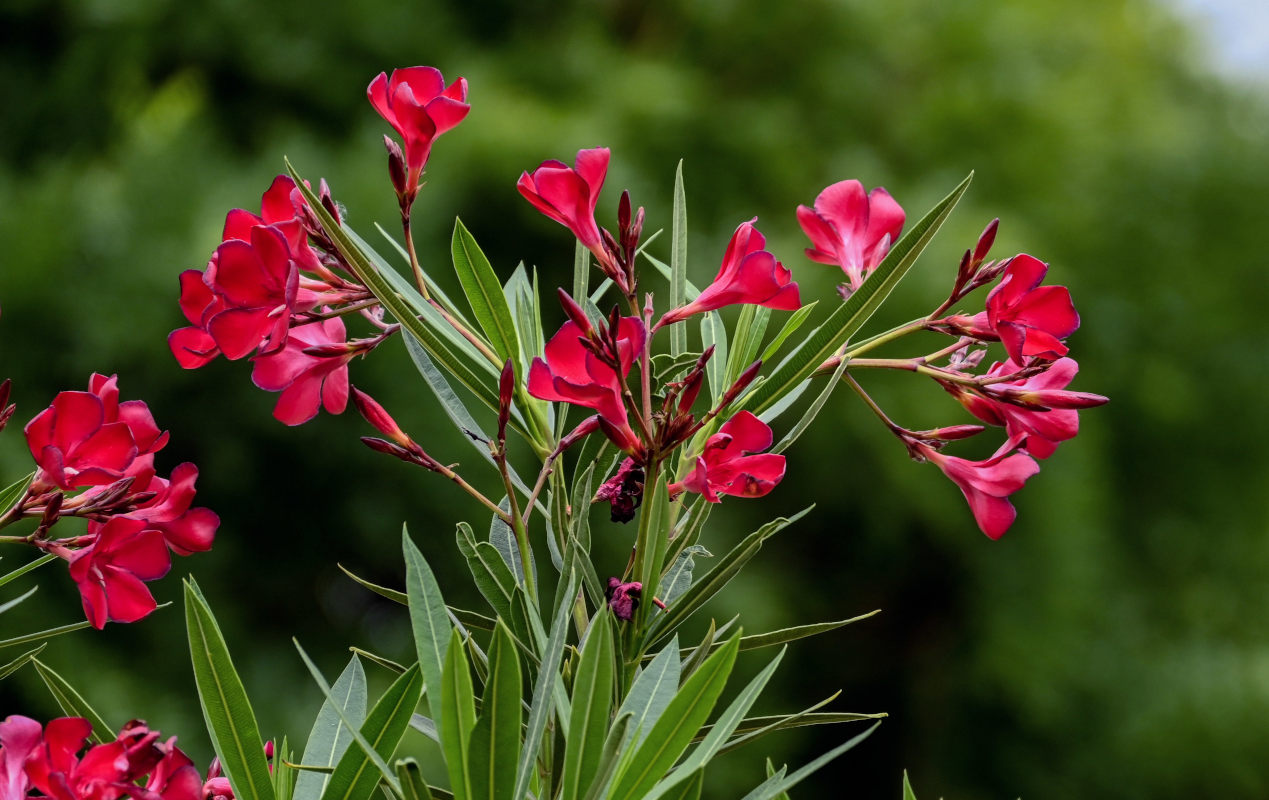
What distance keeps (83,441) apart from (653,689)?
23cm

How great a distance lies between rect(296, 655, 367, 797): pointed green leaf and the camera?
48 centimetres

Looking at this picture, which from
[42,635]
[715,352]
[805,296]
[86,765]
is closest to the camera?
[86,765]

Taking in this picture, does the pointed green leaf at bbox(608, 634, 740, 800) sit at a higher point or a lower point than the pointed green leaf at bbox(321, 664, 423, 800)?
higher

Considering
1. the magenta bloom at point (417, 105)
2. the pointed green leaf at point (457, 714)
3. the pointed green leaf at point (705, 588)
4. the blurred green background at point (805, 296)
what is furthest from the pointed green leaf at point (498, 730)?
the blurred green background at point (805, 296)

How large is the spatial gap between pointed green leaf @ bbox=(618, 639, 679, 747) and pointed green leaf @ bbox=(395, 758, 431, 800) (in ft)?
0.32

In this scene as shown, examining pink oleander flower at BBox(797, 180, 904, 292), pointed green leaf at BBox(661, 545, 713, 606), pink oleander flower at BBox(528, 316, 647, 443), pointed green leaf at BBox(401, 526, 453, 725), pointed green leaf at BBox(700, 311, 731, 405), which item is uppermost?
pink oleander flower at BBox(797, 180, 904, 292)

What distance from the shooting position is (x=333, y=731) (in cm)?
49

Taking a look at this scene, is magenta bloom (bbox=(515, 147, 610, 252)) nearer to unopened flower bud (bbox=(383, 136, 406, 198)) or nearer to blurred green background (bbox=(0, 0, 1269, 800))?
unopened flower bud (bbox=(383, 136, 406, 198))

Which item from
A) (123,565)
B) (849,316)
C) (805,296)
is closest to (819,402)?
(849,316)

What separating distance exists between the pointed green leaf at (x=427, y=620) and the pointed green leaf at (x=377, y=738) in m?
0.02

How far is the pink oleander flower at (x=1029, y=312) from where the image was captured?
0.44 meters

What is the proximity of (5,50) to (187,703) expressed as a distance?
7.70 ft

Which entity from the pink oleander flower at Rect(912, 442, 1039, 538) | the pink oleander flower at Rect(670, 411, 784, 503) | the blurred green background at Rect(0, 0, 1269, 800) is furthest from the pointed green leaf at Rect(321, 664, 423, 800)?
the blurred green background at Rect(0, 0, 1269, 800)

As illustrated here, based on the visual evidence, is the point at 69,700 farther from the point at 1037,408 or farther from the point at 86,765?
the point at 1037,408
